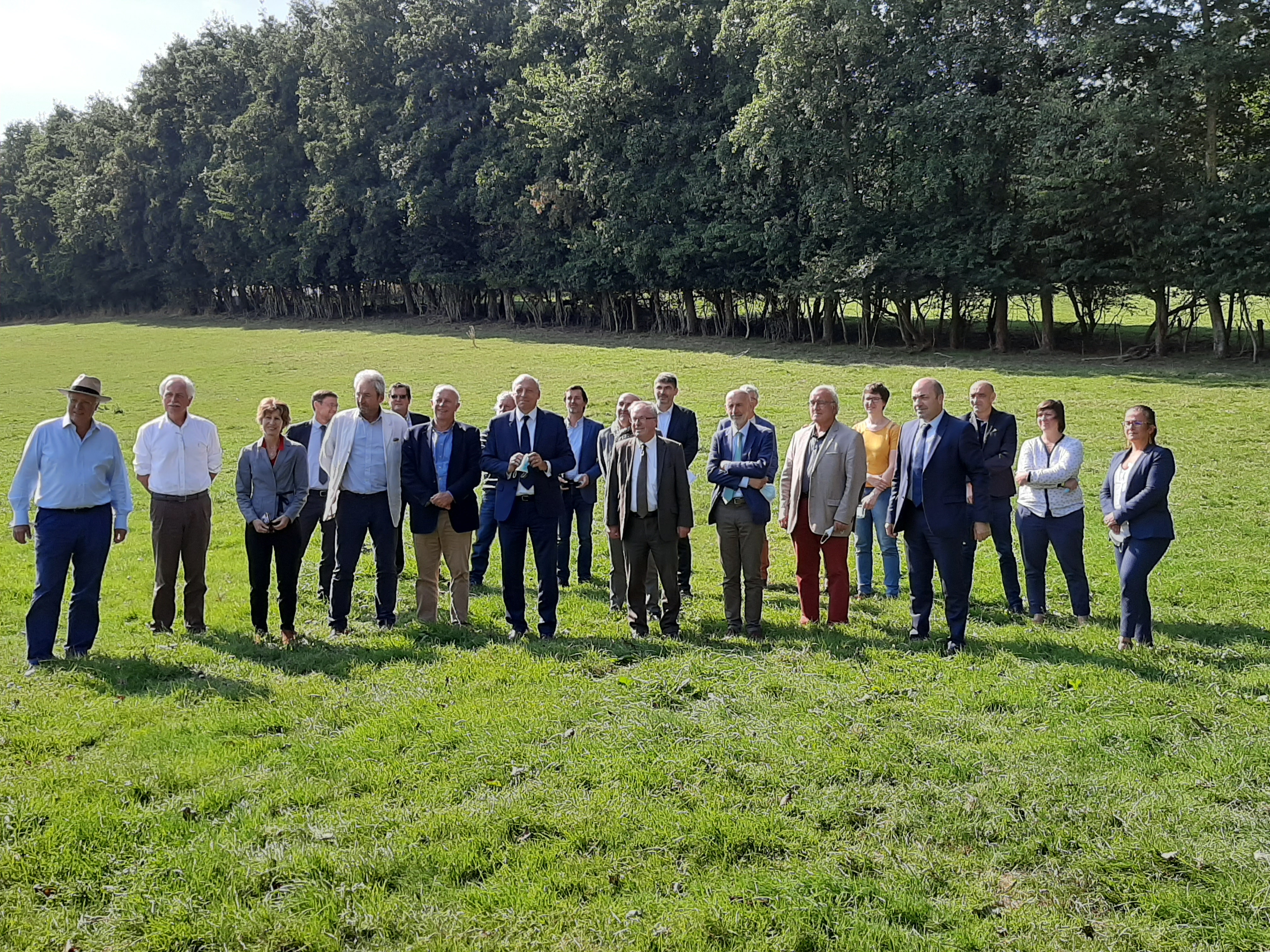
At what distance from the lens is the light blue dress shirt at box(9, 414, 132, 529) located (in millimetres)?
7965

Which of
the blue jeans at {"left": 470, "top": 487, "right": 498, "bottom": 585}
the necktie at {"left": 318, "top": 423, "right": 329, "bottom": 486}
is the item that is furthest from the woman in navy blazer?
the necktie at {"left": 318, "top": 423, "right": 329, "bottom": 486}

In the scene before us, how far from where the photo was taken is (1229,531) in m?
13.0

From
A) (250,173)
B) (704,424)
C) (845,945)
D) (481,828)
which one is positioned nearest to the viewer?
(845,945)

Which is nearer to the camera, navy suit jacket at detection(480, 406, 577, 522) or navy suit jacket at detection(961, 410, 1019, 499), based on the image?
navy suit jacket at detection(480, 406, 577, 522)

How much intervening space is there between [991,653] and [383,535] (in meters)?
5.43

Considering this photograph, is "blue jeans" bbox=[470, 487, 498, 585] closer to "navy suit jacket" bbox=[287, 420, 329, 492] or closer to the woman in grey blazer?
"navy suit jacket" bbox=[287, 420, 329, 492]

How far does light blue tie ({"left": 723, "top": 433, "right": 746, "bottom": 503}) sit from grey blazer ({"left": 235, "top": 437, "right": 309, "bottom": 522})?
382 centimetres

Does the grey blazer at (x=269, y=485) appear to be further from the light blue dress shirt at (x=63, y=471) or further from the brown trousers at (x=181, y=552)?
the light blue dress shirt at (x=63, y=471)

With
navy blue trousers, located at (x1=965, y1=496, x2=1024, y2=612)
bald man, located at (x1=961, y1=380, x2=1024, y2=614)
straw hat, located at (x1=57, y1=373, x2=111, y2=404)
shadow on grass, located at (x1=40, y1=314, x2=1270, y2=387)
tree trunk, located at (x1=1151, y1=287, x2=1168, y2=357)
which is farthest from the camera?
tree trunk, located at (x1=1151, y1=287, x2=1168, y2=357)

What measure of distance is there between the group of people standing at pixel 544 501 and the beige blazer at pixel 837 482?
0.06 feet

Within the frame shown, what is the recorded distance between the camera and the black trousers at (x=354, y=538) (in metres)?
8.81

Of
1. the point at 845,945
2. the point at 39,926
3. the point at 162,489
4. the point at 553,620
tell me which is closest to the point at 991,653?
the point at 553,620

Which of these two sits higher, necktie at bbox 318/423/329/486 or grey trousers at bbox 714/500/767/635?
necktie at bbox 318/423/329/486

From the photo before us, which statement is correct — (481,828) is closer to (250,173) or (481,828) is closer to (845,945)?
(845,945)
